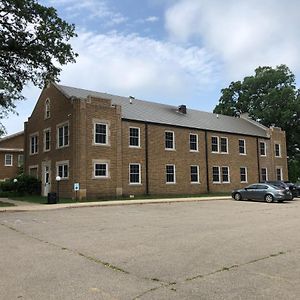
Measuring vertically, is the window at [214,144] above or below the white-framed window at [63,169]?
above

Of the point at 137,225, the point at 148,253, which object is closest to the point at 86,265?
the point at 148,253

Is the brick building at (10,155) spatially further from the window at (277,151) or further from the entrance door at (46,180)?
the window at (277,151)

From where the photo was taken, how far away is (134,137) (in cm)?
3322

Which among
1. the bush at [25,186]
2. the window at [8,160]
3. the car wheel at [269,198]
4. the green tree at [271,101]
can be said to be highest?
the green tree at [271,101]

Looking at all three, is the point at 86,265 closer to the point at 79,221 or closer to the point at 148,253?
the point at 148,253

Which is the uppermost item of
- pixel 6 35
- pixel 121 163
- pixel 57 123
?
pixel 6 35

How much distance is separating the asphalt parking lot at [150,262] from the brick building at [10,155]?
39479 millimetres

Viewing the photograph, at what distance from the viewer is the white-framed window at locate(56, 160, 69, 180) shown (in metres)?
30.8

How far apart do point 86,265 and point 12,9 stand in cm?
Result: 2000

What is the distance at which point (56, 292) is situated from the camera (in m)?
5.75

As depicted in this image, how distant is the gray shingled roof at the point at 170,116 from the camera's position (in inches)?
1357

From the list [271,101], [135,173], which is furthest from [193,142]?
[271,101]

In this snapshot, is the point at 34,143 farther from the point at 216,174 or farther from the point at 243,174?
the point at 243,174

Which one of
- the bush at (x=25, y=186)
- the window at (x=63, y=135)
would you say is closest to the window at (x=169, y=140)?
the window at (x=63, y=135)
